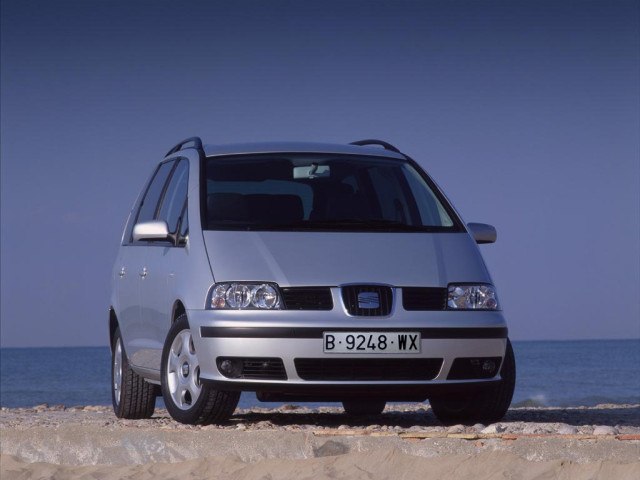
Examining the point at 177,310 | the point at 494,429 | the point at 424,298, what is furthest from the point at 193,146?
the point at 494,429

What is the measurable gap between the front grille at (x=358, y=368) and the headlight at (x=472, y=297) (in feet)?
1.29

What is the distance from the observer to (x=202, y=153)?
8.13 metres

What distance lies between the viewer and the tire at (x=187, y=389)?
23.5 feet

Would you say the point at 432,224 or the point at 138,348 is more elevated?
the point at 432,224

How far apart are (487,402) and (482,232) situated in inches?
46.1

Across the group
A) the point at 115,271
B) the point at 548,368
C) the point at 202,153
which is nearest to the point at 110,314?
the point at 115,271

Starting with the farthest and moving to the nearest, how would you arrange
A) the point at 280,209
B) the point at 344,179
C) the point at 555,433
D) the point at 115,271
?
the point at 115,271 → the point at 344,179 → the point at 280,209 → the point at 555,433

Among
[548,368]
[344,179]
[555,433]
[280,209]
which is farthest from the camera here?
[548,368]

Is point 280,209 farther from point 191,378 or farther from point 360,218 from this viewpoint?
point 191,378

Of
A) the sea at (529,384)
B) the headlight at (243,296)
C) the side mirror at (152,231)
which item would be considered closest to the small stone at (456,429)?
the headlight at (243,296)

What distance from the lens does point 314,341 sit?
6859 millimetres

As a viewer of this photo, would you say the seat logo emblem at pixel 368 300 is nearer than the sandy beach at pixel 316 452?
No

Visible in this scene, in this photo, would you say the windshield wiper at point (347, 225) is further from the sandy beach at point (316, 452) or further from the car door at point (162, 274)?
the sandy beach at point (316, 452)

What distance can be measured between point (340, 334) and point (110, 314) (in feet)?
11.4
